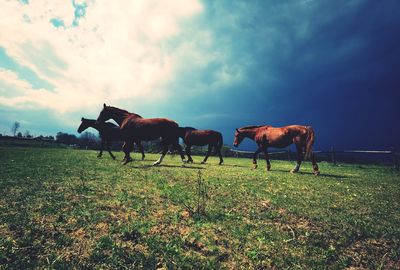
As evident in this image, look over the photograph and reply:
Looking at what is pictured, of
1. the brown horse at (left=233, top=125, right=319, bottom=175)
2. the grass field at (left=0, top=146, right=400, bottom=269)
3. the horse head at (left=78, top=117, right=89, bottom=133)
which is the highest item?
the horse head at (left=78, top=117, right=89, bottom=133)

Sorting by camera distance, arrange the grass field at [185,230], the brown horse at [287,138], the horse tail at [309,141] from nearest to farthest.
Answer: the grass field at [185,230], the horse tail at [309,141], the brown horse at [287,138]

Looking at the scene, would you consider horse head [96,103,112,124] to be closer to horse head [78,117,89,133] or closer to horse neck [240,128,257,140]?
horse head [78,117,89,133]

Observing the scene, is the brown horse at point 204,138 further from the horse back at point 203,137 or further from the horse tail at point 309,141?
the horse tail at point 309,141

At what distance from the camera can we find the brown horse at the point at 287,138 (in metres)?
13.0

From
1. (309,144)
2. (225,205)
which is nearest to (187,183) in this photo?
(225,205)

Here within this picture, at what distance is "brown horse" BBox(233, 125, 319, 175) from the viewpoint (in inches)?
510

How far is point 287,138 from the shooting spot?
45.2 feet

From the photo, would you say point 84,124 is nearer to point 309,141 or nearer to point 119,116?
point 119,116

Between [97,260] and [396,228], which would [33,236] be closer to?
[97,260]

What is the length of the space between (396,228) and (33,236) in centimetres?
630

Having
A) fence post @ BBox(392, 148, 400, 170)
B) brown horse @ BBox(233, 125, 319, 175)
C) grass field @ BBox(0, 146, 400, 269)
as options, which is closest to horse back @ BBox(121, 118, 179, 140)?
brown horse @ BBox(233, 125, 319, 175)

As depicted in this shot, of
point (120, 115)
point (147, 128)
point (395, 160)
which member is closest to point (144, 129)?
point (147, 128)

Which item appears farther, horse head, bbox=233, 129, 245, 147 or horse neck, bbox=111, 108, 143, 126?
horse head, bbox=233, 129, 245, 147

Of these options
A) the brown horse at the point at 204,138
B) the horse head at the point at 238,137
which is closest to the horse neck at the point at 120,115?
the horse head at the point at 238,137
